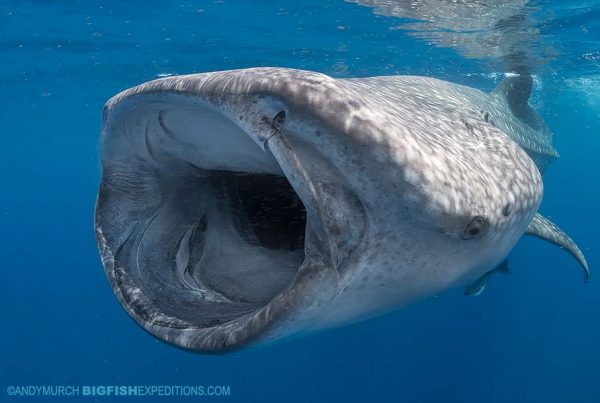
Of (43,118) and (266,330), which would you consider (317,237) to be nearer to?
(266,330)

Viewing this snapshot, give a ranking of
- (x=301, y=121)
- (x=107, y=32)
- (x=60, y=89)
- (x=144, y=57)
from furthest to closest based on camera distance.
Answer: (x=60, y=89)
(x=144, y=57)
(x=107, y=32)
(x=301, y=121)

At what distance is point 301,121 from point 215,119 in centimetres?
68

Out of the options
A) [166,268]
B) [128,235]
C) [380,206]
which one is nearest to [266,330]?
[380,206]

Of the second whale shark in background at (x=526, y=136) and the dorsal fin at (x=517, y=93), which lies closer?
the second whale shark in background at (x=526, y=136)

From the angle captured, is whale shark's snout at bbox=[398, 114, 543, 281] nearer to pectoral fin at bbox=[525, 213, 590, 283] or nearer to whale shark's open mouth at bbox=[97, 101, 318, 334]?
whale shark's open mouth at bbox=[97, 101, 318, 334]

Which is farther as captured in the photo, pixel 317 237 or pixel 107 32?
pixel 107 32

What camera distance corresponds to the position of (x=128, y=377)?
24.3 m

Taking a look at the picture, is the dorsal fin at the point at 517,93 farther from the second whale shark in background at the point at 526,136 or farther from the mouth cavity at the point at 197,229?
the mouth cavity at the point at 197,229

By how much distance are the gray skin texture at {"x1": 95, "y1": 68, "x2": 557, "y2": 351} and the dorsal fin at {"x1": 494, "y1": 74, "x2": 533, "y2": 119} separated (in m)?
8.78

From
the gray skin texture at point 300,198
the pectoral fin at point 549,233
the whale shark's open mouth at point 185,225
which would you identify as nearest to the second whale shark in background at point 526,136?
the pectoral fin at point 549,233

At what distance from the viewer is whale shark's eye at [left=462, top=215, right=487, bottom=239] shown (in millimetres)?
2072

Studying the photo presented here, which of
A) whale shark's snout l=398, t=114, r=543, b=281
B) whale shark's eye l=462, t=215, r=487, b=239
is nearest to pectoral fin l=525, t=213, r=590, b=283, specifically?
whale shark's snout l=398, t=114, r=543, b=281

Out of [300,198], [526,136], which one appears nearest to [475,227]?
[300,198]

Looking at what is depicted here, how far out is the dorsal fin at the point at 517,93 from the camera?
1125 cm
